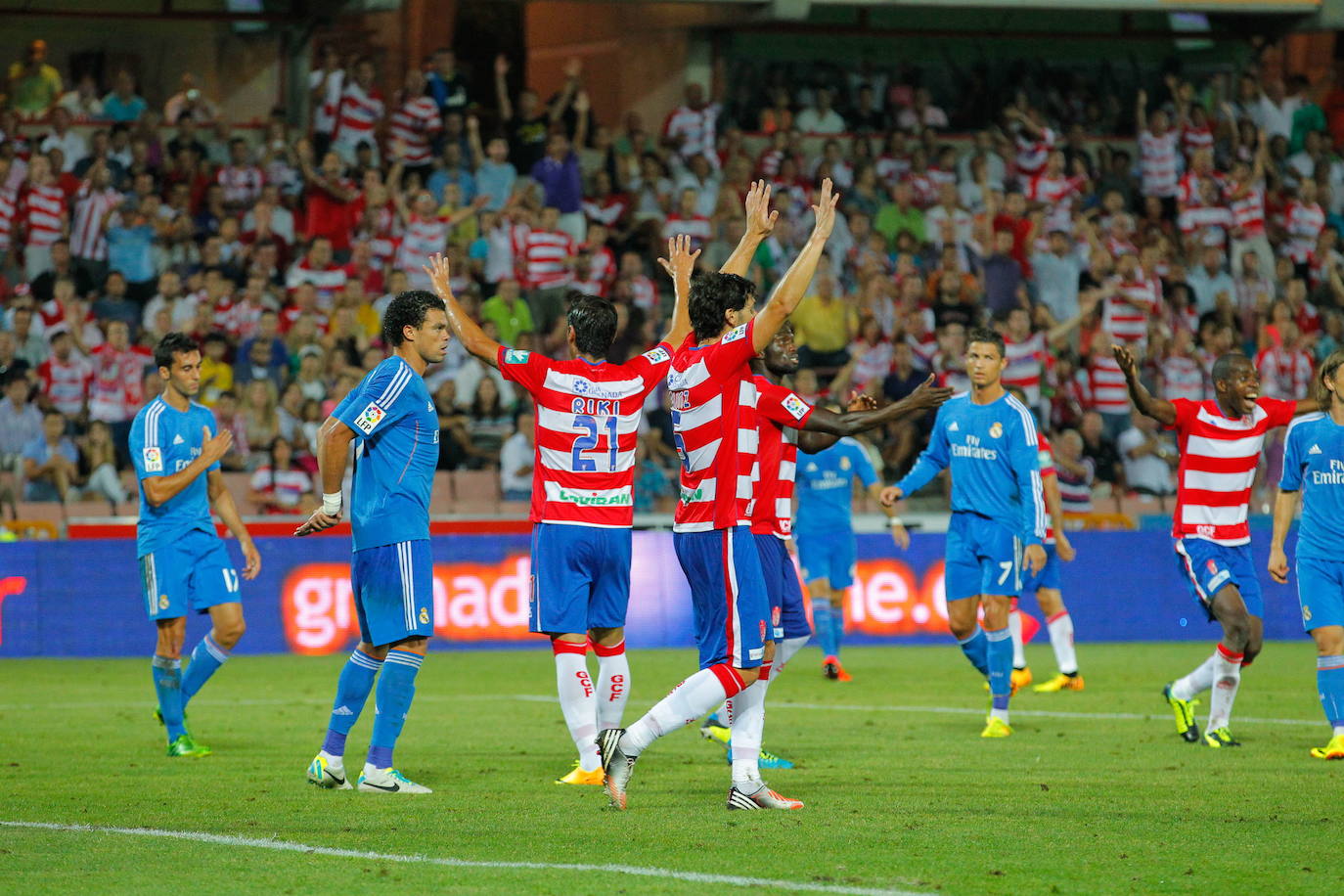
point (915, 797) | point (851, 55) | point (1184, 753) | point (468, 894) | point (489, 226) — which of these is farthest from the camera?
point (851, 55)

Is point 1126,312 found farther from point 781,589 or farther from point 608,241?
point 781,589

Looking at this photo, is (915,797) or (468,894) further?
(915,797)

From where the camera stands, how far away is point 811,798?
8.59 metres

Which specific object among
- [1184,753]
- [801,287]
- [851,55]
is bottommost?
[1184,753]

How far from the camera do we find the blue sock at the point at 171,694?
1062 cm

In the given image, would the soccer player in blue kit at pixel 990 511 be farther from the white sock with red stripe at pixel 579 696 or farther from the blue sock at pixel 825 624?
the blue sock at pixel 825 624

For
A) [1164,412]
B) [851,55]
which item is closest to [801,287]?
[1164,412]

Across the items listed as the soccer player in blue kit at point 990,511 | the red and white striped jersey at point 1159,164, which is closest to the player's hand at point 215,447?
the soccer player in blue kit at point 990,511

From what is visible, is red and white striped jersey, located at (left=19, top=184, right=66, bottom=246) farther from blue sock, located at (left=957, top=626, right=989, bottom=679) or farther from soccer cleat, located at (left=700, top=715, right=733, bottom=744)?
blue sock, located at (left=957, top=626, right=989, bottom=679)

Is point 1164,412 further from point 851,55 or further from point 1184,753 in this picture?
point 851,55

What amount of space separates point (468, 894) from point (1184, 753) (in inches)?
228

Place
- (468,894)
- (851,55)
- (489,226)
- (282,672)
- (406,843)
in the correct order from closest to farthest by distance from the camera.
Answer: (468,894)
(406,843)
(282,672)
(489,226)
(851,55)

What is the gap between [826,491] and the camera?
16.6 meters

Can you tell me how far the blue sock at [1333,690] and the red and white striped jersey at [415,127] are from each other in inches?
653
